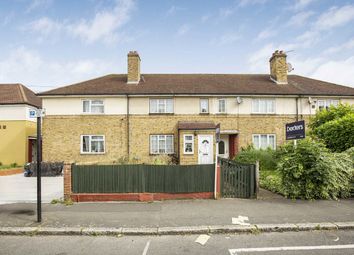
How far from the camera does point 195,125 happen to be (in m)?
17.7

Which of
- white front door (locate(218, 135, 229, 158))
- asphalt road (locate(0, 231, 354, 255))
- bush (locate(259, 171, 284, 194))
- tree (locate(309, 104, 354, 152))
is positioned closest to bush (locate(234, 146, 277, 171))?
tree (locate(309, 104, 354, 152))

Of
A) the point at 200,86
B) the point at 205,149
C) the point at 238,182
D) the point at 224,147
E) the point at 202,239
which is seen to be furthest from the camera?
the point at 200,86

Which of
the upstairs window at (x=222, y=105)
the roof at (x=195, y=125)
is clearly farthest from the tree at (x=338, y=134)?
the upstairs window at (x=222, y=105)

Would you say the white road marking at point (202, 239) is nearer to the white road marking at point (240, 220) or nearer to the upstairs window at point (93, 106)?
the white road marking at point (240, 220)

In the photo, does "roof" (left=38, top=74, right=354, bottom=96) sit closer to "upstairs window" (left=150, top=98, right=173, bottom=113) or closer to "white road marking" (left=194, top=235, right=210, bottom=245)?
"upstairs window" (left=150, top=98, right=173, bottom=113)

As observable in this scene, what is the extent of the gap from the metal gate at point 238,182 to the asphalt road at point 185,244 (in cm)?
294

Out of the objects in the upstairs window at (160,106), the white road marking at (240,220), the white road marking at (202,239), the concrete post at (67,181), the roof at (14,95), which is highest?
the roof at (14,95)

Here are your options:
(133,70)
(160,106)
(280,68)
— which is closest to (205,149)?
(160,106)

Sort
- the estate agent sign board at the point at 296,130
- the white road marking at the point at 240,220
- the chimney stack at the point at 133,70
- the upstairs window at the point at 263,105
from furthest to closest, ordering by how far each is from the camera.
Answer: the chimney stack at the point at 133,70, the upstairs window at the point at 263,105, the estate agent sign board at the point at 296,130, the white road marking at the point at 240,220

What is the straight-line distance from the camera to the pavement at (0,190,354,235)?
19.7ft

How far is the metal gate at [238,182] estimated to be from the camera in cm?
882

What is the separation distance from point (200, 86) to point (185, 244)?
51.3 feet

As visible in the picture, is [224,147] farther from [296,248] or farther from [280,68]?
[296,248]

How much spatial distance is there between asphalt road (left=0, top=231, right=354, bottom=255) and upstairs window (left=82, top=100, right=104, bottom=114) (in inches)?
533
